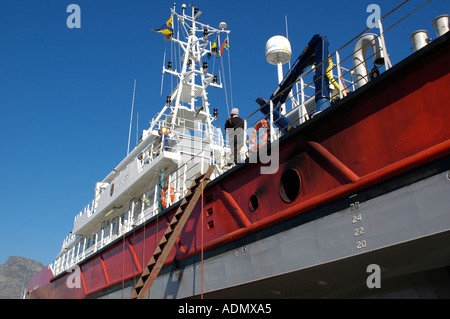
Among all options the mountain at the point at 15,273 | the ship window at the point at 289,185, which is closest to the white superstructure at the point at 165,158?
the ship window at the point at 289,185

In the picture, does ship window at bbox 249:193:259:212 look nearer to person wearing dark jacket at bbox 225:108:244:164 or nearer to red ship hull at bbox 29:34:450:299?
red ship hull at bbox 29:34:450:299

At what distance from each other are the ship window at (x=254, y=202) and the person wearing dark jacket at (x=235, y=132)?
136 centimetres

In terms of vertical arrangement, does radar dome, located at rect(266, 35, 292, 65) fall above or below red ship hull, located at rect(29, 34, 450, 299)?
above

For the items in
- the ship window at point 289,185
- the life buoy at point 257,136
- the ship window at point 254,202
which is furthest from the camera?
the life buoy at point 257,136

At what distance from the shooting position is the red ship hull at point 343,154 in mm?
5129

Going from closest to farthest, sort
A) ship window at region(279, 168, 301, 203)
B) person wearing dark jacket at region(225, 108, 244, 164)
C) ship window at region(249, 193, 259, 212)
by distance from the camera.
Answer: ship window at region(279, 168, 301, 203) < ship window at region(249, 193, 259, 212) < person wearing dark jacket at region(225, 108, 244, 164)

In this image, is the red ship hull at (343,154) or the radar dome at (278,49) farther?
the radar dome at (278,49)

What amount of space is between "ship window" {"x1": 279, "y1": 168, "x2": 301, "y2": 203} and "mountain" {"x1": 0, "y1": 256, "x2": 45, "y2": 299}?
Result: 347ft

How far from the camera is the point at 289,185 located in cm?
718

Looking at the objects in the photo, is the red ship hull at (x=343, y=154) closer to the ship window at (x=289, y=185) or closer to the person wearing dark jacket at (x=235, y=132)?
the ship window at (x=289, y=185)

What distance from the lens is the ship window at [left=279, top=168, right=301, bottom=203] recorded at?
23.0ft

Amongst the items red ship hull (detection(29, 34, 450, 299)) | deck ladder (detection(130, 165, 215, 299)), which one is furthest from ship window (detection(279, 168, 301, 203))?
deck ladder (detection(130, 165, 215, 299))
